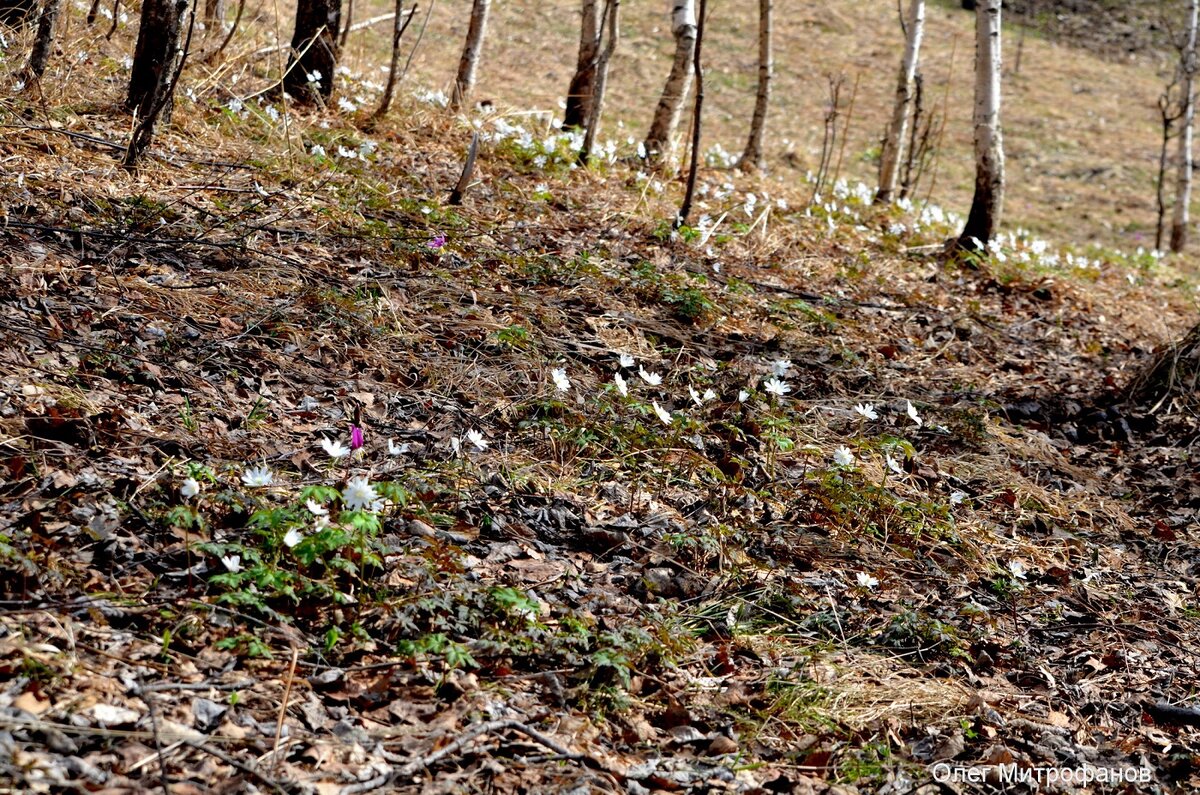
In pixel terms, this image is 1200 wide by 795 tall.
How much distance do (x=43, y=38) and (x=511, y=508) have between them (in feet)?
15.0

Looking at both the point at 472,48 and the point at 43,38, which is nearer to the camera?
the point at 43,38

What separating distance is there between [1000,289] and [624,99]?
38.2 feet

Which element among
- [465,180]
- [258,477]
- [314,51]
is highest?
[314,51]

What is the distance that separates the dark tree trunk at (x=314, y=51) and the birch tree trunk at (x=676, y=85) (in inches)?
108

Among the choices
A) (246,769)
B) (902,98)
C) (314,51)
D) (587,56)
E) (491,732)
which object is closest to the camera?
(246,769)

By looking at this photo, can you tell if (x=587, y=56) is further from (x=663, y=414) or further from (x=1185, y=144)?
(x=1185, y=144)

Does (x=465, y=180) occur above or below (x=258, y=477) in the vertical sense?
above

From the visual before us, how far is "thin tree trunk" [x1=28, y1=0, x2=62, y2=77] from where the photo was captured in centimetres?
570

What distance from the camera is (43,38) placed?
5707 mm

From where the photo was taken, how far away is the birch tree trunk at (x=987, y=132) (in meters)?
7.74

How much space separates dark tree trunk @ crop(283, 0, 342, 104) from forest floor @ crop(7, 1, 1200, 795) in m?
0.91

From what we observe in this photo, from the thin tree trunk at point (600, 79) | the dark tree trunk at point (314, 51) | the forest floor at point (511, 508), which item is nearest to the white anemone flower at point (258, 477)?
the forest floor at point (511, 508)

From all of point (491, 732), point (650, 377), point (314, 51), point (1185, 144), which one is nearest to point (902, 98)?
point (314, 51)

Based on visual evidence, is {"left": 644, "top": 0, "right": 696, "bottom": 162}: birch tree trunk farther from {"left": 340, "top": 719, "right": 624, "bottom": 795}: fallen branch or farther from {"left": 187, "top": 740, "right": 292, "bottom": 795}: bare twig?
{"left": 187, "top": 740, "right": 292, "bottom": 795}: bare twig
